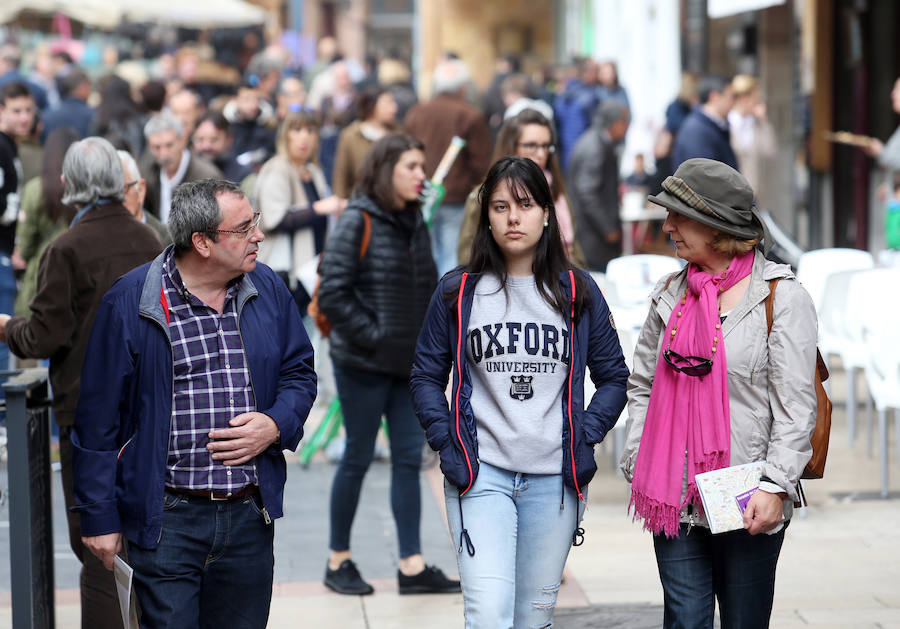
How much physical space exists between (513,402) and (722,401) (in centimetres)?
62

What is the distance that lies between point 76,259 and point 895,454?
5799 millimetres

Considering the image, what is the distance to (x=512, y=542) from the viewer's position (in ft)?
13.7

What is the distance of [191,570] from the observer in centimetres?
402

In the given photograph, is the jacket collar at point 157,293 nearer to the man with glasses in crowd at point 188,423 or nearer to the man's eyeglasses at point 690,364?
the man with glasses in crowd at point 188,423

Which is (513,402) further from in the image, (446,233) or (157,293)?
(446,233)

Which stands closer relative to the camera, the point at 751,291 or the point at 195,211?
the point at 751,291

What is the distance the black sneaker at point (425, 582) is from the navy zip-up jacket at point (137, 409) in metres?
2.14

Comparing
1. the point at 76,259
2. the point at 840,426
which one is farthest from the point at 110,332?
the point at 840,426

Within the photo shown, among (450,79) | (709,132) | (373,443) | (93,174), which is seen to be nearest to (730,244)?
(93,174)

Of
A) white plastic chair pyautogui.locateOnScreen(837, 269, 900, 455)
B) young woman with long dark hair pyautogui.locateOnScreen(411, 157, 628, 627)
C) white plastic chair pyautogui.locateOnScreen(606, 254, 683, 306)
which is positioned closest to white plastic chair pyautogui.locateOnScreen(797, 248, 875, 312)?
white plastic chair pyautogui.locateOnScreen(837, 269, 900, 455)

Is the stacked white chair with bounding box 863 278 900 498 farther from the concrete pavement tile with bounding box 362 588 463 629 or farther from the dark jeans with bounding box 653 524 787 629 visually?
the dark jeans with bounding box 653 524 787 629

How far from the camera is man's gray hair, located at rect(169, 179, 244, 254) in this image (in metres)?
4.04

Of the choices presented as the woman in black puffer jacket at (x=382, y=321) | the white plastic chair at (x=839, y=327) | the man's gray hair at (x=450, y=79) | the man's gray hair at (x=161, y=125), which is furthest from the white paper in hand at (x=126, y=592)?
the man's gray hair at (x=450, y=79)

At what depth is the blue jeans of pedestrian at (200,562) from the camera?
398cm
